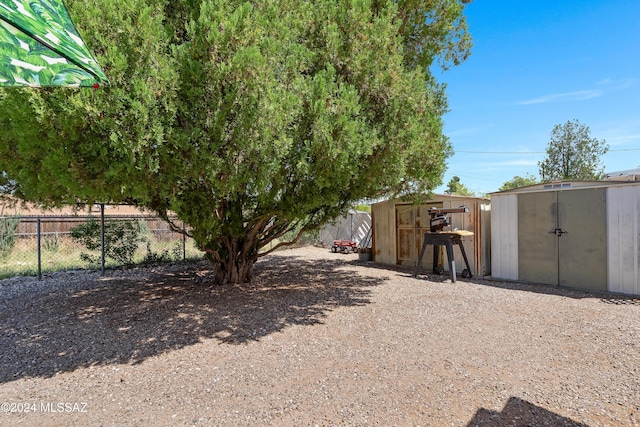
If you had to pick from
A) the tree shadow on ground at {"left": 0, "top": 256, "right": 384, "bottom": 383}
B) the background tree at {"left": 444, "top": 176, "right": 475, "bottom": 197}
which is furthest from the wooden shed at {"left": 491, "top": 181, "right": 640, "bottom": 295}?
the background tree at {"left": 444, "top": 176, "right": 475, "bottom": 197}

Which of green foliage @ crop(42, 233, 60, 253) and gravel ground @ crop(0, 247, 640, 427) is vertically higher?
green foliage @ crop(42, 233, 60, 253)

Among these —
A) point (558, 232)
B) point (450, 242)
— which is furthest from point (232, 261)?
point (558, 232)

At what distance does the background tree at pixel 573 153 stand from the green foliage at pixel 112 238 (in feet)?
69.1

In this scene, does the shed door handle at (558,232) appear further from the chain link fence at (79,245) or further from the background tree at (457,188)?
the background tree at (457,188)

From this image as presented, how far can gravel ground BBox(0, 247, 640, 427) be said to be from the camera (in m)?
2.60

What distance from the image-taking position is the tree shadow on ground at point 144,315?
3.70m

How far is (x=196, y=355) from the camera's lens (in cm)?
364

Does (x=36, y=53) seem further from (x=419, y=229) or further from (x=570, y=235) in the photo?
(x=419, y=229)

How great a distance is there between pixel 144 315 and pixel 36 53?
4255mm

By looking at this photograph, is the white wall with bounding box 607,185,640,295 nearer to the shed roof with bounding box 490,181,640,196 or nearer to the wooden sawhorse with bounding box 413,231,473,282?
the shed roof with bounding box 490,181,640,196

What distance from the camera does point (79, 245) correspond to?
8703mm

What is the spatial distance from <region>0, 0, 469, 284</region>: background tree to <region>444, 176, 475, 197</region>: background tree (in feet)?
69.2

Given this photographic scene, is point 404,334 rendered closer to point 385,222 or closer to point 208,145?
point 208,145

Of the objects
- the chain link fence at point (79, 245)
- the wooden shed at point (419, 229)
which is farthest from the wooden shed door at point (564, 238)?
the chain link fence at point (79, 245)
